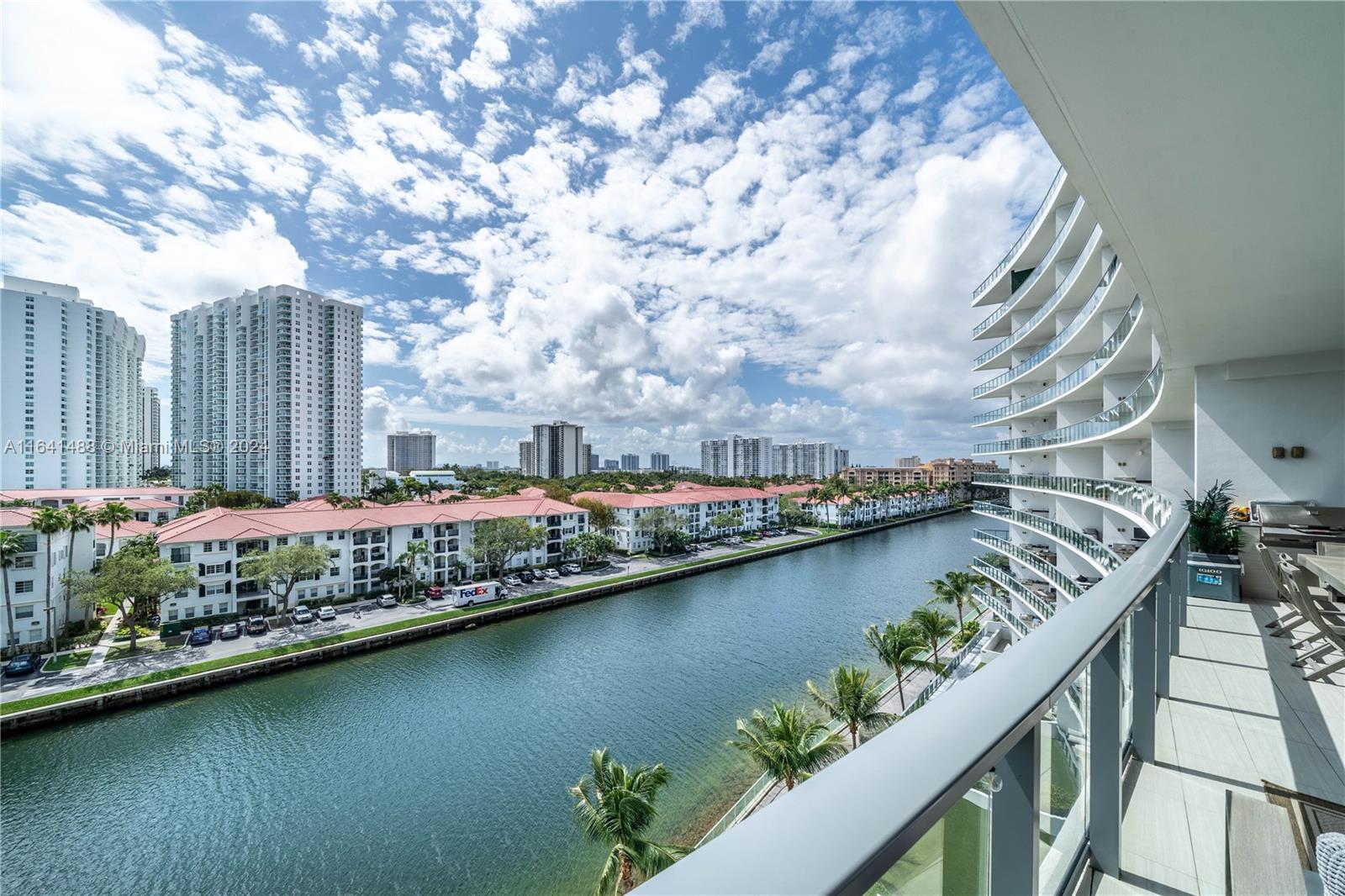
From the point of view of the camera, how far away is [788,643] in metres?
22.5

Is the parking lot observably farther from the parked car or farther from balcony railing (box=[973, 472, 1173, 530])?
balcony railing (box=[973, 472, 1173, 530])

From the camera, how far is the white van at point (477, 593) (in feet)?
87.2

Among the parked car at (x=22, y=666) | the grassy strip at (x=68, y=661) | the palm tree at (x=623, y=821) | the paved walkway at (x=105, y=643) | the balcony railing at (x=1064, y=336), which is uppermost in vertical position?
the balcony railing at (x=1064, y=336)

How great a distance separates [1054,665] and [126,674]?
2591 centimetres

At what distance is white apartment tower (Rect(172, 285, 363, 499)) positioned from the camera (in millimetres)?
57375

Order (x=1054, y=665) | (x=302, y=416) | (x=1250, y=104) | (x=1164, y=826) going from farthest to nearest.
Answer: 1. (x=302, y=416)
2. (x=1250, y=104)
3. (x=1164, y=826)
4. (x=1054, y=665)

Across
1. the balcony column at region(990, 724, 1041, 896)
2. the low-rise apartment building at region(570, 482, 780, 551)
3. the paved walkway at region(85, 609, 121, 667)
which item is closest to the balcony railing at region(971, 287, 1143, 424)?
the balcony column at region(990, 724, 1041, 896)

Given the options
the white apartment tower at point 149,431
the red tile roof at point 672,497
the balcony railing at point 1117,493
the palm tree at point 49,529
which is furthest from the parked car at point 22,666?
the white apartment tower at point 149,431

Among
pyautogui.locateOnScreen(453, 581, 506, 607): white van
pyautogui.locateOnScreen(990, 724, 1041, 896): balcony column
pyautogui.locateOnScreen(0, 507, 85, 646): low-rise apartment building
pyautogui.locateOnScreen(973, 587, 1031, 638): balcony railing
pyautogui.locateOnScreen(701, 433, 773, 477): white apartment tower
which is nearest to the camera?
pyautogui.locateOnScreen(990, 724, 1041, 896): balcony column

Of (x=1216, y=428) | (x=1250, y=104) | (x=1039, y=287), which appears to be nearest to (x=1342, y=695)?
(x=1250, y=104)

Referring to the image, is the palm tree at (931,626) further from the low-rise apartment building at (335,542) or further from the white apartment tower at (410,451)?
the white apartment tower at (410,451)

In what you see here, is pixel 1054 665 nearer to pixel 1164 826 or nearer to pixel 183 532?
pixel 1164 826

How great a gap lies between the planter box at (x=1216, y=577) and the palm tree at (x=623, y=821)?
7908 millimetres

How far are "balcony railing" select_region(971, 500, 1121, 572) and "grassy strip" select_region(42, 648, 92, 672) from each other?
28.2 meters
